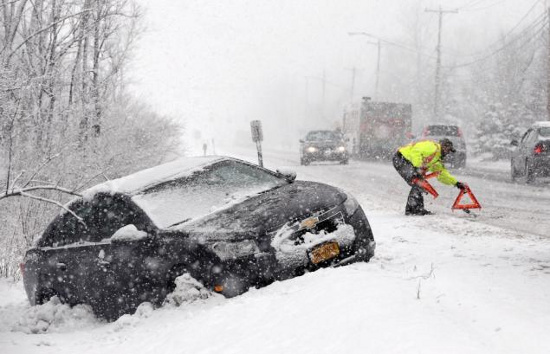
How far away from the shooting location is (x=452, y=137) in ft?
A: 80.3

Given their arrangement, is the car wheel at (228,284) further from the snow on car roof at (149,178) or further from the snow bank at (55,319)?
the snow bank at (55,319)

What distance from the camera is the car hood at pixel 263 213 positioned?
539cm

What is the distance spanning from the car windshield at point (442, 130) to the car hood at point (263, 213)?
19364 millimetres

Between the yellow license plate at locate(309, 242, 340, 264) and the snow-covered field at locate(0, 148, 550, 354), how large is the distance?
1.11ft

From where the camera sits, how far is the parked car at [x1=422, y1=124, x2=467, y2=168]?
23.8 metres

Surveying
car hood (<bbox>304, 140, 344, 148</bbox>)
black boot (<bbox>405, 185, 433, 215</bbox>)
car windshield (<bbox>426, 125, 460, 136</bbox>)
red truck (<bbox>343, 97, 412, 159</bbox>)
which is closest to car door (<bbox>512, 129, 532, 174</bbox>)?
black boot (<bbox>405, 185, 433, 215</bbox>)

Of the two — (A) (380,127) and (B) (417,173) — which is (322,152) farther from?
(B) (417,173)

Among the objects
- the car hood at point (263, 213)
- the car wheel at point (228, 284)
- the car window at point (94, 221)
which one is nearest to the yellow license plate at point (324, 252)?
the car hood at point (263, 213)

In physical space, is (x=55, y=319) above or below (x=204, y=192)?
below

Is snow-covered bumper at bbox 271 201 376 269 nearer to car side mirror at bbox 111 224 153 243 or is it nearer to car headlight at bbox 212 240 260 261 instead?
car headlight at bbox 212 240 260 261

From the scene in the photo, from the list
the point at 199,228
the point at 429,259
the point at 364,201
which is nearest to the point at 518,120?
the point at 364,201

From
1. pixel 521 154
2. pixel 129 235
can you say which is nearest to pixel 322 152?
pixel 521 154

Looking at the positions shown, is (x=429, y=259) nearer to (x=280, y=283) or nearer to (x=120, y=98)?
(x=280, y=283)

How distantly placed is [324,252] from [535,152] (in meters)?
11.7
